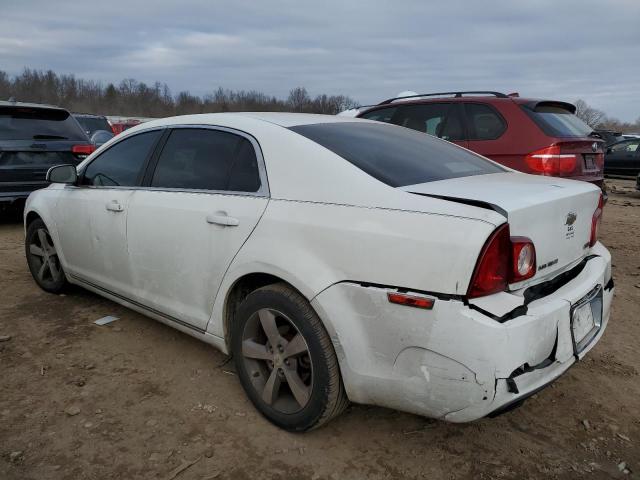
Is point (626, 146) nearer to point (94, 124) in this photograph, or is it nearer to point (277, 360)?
point (94, 124)

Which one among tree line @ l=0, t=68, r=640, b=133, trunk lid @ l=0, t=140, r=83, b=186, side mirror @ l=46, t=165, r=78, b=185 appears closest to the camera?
side mirror @ l=46, t=165, r=78, b=185

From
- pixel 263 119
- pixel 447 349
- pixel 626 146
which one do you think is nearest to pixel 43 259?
pixel 263 119

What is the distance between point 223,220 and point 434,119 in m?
4.26

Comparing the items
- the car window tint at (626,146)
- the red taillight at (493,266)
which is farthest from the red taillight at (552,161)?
the car window tint at (626,146)

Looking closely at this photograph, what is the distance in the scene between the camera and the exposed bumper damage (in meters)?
1.94

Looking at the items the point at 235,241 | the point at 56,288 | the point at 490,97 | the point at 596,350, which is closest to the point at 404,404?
the point at 235,241

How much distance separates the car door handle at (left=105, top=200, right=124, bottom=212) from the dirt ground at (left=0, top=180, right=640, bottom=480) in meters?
0.90

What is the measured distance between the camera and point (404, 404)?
218 cm

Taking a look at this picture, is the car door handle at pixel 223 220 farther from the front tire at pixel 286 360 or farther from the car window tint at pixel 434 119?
the car window tint at pixel 434 119

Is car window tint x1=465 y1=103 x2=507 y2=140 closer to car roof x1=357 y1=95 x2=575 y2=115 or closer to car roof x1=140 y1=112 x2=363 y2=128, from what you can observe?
car roof x1=357 y1=95 x2=575 y2=115

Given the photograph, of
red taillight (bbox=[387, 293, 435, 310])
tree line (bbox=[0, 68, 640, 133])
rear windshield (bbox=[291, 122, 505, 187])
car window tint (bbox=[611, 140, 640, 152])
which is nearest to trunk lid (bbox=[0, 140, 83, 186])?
rear windshield (bbox=[291, 122, 505, 187])

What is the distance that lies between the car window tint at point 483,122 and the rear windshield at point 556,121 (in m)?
0.31

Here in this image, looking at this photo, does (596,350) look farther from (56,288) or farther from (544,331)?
(56,288)

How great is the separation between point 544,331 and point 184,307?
192 centimetres
